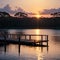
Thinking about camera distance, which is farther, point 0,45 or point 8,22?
point 8,22

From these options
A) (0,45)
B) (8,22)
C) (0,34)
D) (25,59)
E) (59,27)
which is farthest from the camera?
(59,27)

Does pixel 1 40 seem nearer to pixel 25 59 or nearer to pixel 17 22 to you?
pixel 25 59

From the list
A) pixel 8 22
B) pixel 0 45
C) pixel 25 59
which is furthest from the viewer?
pixel 8 22

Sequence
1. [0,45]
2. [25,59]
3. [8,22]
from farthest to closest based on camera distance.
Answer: [8,22]
[0,45]
[25,59]

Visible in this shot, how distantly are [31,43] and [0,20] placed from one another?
457ft

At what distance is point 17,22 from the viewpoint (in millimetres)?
181500

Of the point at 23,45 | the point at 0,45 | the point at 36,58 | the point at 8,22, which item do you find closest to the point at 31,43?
the point at 23,45

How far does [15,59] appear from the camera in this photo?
29.6 meters

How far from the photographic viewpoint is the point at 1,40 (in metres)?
45.6

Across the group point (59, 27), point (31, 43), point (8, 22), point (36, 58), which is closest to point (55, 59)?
point (36, 58)

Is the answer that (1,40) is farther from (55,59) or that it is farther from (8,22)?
(8,22)

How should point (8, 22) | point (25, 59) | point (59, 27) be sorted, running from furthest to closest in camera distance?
point (59, 27) < point (8, 22) < point (25, 59)

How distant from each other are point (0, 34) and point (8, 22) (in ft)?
423

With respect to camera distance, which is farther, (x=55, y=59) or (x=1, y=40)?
(x=1, y=40)
